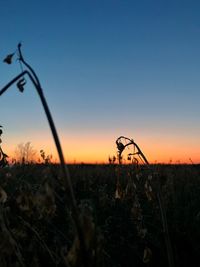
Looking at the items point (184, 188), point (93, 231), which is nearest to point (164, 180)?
point (93, 231)

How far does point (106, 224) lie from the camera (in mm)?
6066

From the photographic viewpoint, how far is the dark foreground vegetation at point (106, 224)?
2.07m

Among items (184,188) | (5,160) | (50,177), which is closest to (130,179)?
(5,160)

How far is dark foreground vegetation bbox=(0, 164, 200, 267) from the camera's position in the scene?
2.07 meters

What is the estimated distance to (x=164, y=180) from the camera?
314 cm

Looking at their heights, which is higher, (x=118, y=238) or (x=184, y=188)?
(x=184, y=188)

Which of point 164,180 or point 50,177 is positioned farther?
point 164,180

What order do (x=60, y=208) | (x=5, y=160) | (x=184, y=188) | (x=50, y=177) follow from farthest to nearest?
(x=184, y=188) < (x=60, y=208) < (x=5, y=160) < (x=50, y=177)

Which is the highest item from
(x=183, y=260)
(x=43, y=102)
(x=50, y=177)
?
(x=43, y=102)

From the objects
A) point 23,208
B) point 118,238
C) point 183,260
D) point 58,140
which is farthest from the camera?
point 118,238

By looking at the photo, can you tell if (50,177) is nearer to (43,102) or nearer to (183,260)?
(43,102)

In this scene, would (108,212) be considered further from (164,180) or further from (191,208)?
(164,180)

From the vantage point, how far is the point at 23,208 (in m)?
2.22

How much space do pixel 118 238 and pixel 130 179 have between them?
3292 mm
